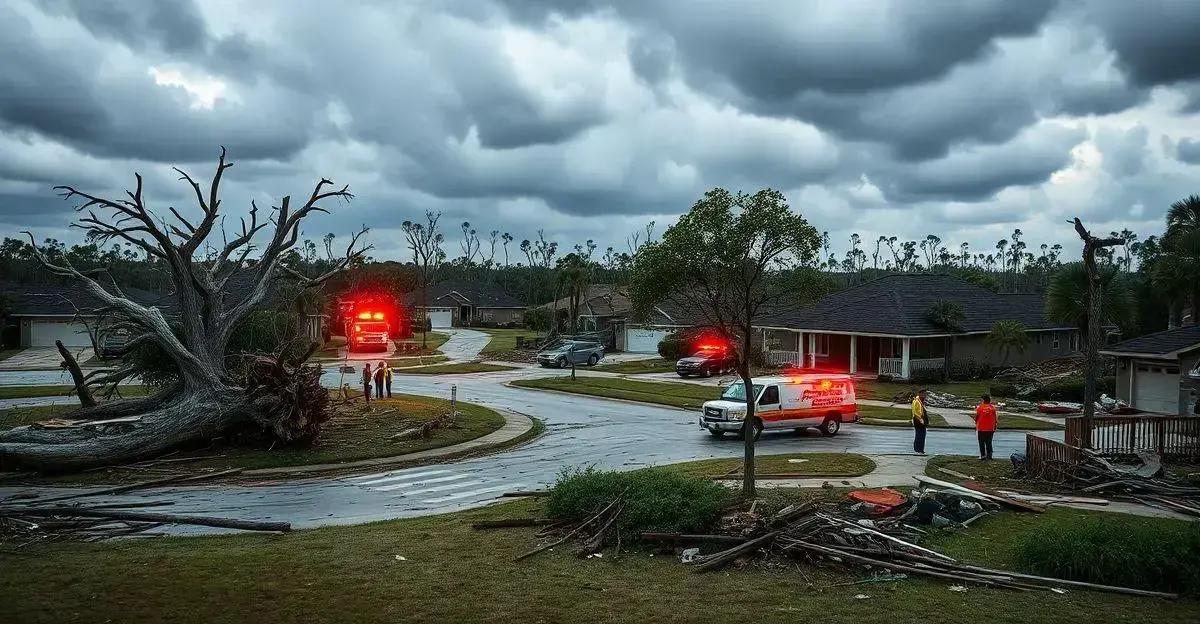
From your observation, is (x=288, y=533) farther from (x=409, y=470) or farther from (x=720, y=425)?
(x=720, y=425)

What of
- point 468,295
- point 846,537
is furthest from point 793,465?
point 468,295

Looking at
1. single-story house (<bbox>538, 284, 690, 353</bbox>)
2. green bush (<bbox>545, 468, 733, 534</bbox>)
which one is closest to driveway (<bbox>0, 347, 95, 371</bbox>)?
single-story house (<bbox>538, 284, 690, 353</bbox>)

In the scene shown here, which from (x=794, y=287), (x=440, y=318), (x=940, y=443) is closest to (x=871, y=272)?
(x=440, y=318)

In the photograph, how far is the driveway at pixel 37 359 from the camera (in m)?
51.1

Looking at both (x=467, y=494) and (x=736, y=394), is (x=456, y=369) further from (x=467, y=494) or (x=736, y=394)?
(x=467, y=494)

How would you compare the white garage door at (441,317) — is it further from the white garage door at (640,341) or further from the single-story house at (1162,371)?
the single-story house at (1162,371)

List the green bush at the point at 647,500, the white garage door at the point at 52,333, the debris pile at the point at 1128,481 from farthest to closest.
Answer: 1. the white garage door at the point at 52,333
2. the debris pile at the point at 1128,481
3. the green bush at the point at 647,500

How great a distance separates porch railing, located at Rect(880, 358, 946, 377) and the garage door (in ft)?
39.0

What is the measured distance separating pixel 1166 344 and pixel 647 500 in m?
27.6

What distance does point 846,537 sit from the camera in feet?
40.8

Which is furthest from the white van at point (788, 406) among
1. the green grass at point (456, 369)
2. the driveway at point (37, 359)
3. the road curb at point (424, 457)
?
the driveway at point (37, 359)

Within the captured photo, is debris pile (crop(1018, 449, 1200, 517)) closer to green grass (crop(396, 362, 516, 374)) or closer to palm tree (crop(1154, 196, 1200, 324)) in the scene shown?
palm tree (crop(1154, 196, 1200, 324))

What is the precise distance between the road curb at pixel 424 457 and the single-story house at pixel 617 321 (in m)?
32.4

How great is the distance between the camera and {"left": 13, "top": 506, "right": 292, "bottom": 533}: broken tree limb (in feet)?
50.3
